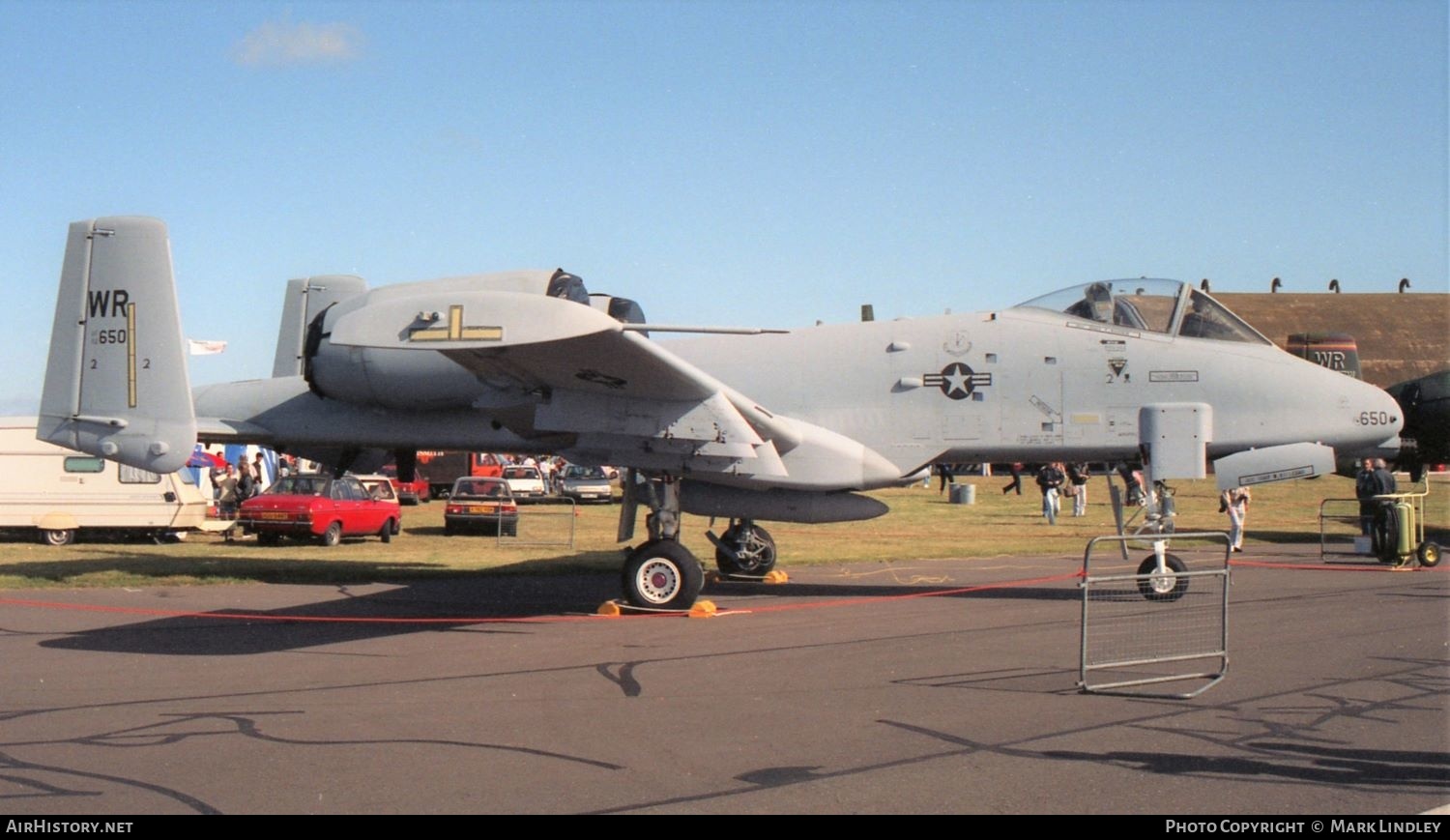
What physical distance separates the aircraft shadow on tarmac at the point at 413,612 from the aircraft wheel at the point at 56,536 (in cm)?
1121

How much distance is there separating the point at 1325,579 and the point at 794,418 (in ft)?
26.9

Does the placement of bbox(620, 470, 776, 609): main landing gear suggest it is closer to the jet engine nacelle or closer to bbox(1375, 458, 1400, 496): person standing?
the jet engine nacelle

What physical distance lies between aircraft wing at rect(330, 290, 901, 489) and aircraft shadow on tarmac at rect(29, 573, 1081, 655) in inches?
78.3

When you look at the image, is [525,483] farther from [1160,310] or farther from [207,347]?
Result: [1160,310]

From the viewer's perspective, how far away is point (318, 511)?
25.7m

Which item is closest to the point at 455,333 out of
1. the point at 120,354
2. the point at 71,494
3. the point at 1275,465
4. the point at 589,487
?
the point at 120,354

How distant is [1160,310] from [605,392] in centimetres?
675

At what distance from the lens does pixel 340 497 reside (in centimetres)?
2686

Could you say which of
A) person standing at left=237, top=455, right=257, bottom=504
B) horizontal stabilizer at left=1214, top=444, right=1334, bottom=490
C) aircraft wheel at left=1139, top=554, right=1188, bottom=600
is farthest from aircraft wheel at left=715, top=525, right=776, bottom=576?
person standing at left=237, top=455, right=257, bottom=504

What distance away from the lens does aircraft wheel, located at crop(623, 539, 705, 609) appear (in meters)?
13.4

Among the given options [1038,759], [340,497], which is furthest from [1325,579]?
[340,497]

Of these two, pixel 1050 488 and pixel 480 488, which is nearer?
pixel 480 488

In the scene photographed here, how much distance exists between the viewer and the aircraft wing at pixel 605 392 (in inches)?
392

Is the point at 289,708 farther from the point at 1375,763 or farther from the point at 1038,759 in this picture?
the point at 1375,763
